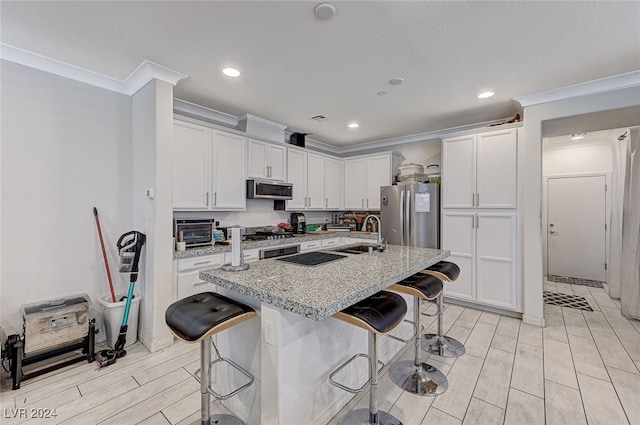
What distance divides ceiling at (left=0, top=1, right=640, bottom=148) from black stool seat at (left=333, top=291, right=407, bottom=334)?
1811 millimetres

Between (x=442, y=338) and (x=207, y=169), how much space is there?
10.1ft

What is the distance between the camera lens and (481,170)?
3.55 meters

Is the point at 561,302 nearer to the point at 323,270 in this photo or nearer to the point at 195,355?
the point at 323,270

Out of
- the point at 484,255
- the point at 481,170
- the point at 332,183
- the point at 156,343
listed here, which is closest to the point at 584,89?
the point at 481,170

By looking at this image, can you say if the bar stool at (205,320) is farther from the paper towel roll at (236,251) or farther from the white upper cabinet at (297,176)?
the white upper cabinet at (297,176)

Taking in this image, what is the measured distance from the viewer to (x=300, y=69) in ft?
8.23

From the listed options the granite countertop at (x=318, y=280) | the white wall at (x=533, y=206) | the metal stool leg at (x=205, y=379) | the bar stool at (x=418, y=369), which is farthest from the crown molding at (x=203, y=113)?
the white wall at (x=533, y=206)

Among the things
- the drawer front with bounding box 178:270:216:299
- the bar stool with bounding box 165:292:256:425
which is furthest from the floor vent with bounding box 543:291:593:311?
the drawer front with bounding box 178:270:216:299

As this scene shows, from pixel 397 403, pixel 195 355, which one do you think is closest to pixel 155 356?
pixel 195 355

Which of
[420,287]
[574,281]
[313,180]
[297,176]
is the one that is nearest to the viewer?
[420,287]

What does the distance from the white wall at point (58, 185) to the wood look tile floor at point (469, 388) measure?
0.74m

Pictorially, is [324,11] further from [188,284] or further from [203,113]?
[188,284]

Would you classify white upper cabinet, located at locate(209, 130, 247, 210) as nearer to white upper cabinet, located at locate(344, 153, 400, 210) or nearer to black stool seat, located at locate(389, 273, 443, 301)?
white upper cabinet, located at locate(344, 153, 400, 210)

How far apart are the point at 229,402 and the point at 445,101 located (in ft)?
11.8
